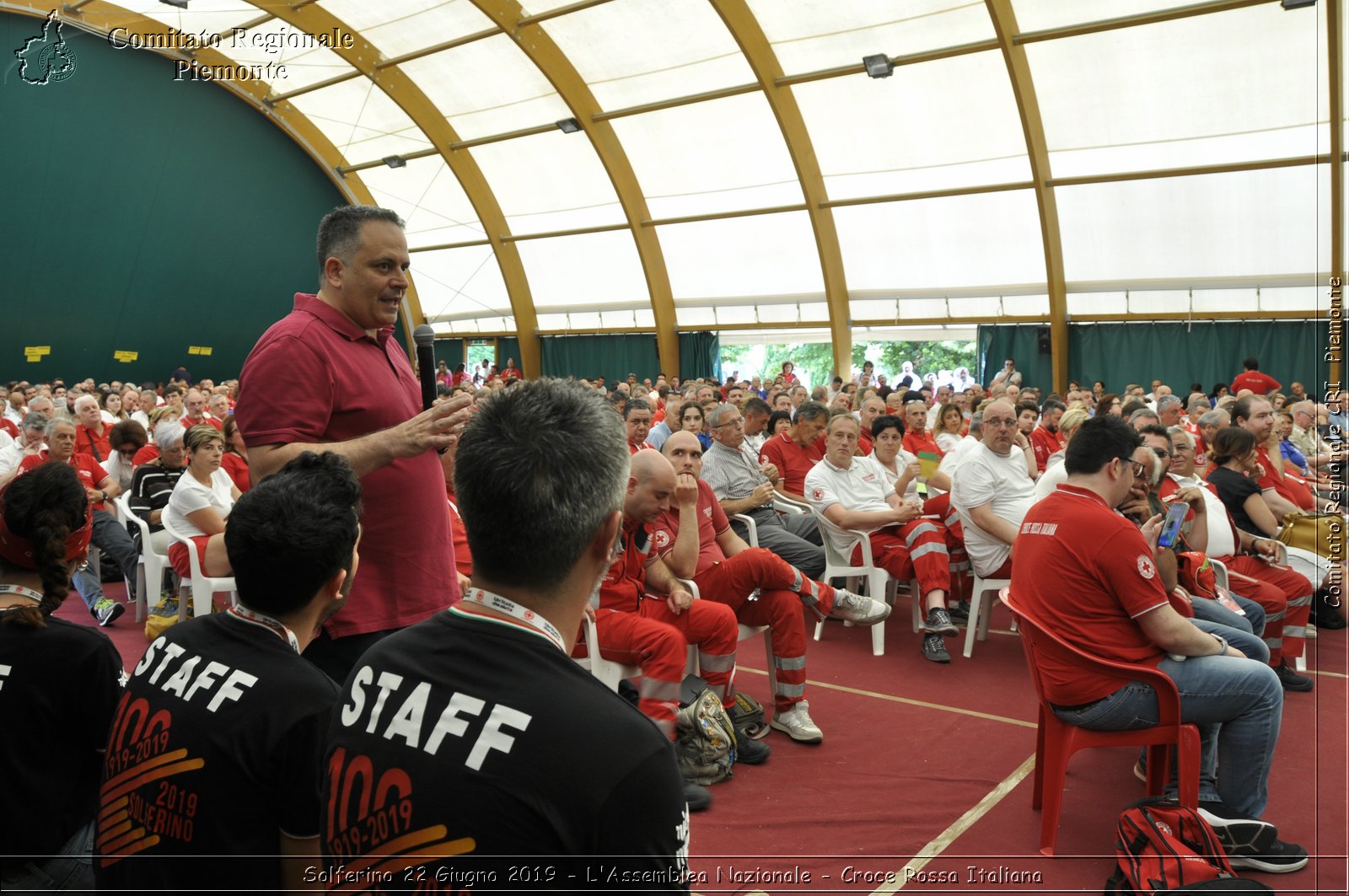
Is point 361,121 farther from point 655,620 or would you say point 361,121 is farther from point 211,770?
point 211,770

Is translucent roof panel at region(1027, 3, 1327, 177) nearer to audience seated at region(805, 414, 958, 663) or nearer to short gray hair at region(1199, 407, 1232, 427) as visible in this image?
short gray hair at region(1199, 407, 1232, 427)

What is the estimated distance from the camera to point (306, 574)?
5.09 ft

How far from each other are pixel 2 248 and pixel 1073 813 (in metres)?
19.4

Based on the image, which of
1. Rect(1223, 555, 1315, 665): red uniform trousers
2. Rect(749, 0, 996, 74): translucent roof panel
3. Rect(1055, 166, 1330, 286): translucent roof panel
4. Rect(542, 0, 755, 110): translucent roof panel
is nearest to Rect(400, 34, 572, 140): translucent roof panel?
Rect(542, 0, 755, 110): translucent roof panel

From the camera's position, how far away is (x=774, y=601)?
383cm

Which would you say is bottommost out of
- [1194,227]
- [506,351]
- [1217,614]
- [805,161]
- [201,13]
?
[1217,614]

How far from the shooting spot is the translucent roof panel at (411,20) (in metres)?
14.6

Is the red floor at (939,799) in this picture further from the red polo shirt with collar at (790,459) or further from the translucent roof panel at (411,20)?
the translucent roof panel at (411,20)

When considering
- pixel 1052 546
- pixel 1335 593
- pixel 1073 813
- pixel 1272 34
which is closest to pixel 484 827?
pixel 1052 546

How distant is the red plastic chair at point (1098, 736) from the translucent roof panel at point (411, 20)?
14.4 meters

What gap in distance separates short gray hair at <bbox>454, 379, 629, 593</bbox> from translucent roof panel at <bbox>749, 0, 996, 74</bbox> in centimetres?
1315

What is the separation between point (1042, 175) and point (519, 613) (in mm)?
14434

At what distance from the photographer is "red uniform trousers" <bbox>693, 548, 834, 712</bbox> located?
378cm

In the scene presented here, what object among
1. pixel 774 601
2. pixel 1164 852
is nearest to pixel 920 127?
pixel 774 601
